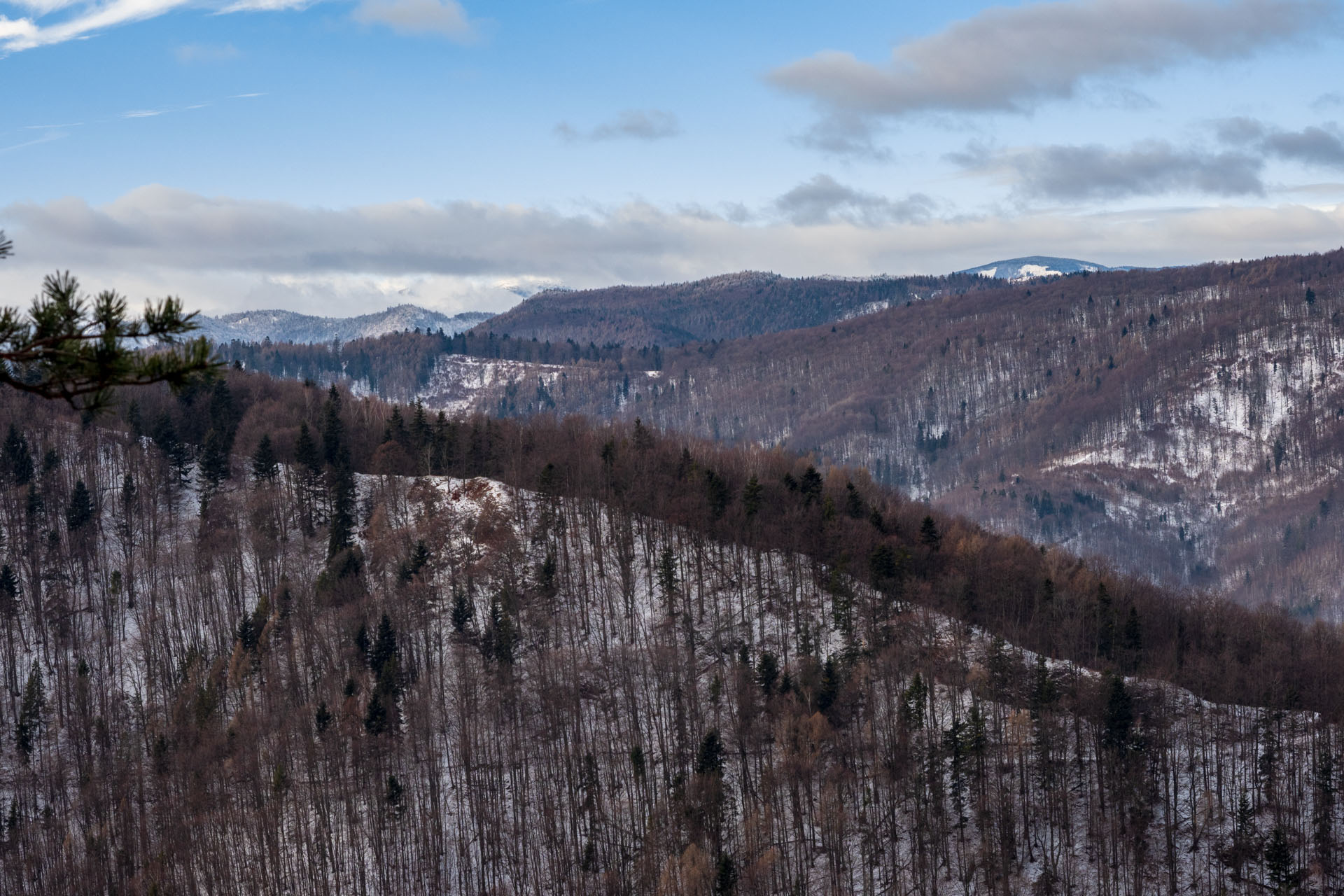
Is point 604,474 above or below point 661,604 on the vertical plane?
above

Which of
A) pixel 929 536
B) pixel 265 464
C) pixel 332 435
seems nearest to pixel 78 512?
pixel 265 464

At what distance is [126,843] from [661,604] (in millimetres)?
55106

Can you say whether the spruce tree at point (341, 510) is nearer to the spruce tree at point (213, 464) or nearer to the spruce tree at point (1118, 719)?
the spruce tree at point (213, 464)

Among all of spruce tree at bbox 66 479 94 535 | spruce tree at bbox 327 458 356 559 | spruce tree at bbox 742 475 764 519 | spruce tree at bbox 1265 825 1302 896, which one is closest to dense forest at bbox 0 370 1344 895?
spruce tree at bbox 1265 825 1302 896

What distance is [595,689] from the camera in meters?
109

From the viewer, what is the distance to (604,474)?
138 m

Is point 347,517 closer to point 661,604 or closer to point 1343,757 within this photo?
point 661,604

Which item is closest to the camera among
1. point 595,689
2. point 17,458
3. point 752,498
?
point 595,689

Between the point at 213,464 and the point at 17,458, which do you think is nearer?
the point at 17,458

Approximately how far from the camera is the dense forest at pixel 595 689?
85.8 metres

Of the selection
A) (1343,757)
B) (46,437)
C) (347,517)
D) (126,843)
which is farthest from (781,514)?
(46,437)

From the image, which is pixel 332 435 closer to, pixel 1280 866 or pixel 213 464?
pixel 213 464

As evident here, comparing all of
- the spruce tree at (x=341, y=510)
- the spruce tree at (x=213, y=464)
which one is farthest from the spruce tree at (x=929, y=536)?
the spruce tree at (x=213, y=464)

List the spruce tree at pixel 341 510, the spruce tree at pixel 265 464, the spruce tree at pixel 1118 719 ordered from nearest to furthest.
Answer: the spruce tree at pixel 1118 719 < the spruce tree at pixel 341 510 < the spruce tree at pixel 265 464
